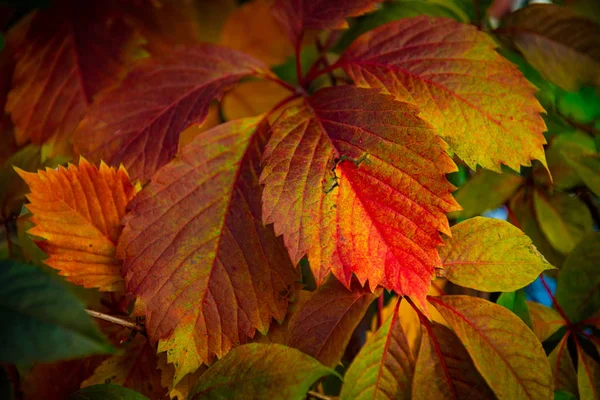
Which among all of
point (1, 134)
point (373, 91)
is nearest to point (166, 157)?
point (373, 91)

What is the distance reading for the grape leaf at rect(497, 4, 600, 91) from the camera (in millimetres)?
638

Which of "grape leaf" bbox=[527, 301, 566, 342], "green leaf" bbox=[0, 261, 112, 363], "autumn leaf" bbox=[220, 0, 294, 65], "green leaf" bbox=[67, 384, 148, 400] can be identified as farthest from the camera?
"autumn leaf" bbox=[220, 0, 294, 65]

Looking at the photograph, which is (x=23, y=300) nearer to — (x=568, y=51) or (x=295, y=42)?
(x=295, y=42)

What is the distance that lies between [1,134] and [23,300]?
19.8 inches

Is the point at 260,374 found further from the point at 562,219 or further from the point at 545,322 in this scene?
the point at 562,219

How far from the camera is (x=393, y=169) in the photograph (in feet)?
1.43

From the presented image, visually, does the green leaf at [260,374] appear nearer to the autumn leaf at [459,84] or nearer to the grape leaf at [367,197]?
the grape leaf at [367,197]

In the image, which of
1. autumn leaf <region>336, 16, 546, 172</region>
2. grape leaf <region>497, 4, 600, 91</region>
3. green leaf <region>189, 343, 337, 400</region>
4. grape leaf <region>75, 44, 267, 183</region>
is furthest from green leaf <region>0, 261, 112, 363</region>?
grape leaf <region>497, 4, 600, 91</region>

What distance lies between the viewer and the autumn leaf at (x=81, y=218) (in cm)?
46

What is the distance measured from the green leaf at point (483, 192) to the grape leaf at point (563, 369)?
0.19 metres

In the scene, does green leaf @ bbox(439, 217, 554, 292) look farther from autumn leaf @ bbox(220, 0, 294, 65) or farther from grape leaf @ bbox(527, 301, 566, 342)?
autumn leaf @ bbox(220, 0, 294, 65)

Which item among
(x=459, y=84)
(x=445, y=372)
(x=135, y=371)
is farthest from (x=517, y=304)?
(x=135, y=371)

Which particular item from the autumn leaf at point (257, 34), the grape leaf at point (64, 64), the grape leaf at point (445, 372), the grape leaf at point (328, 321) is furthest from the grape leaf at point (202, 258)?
the autumn leaf at point (257, 34)

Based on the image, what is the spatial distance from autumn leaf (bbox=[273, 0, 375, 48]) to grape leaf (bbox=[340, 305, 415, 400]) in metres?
0.37
